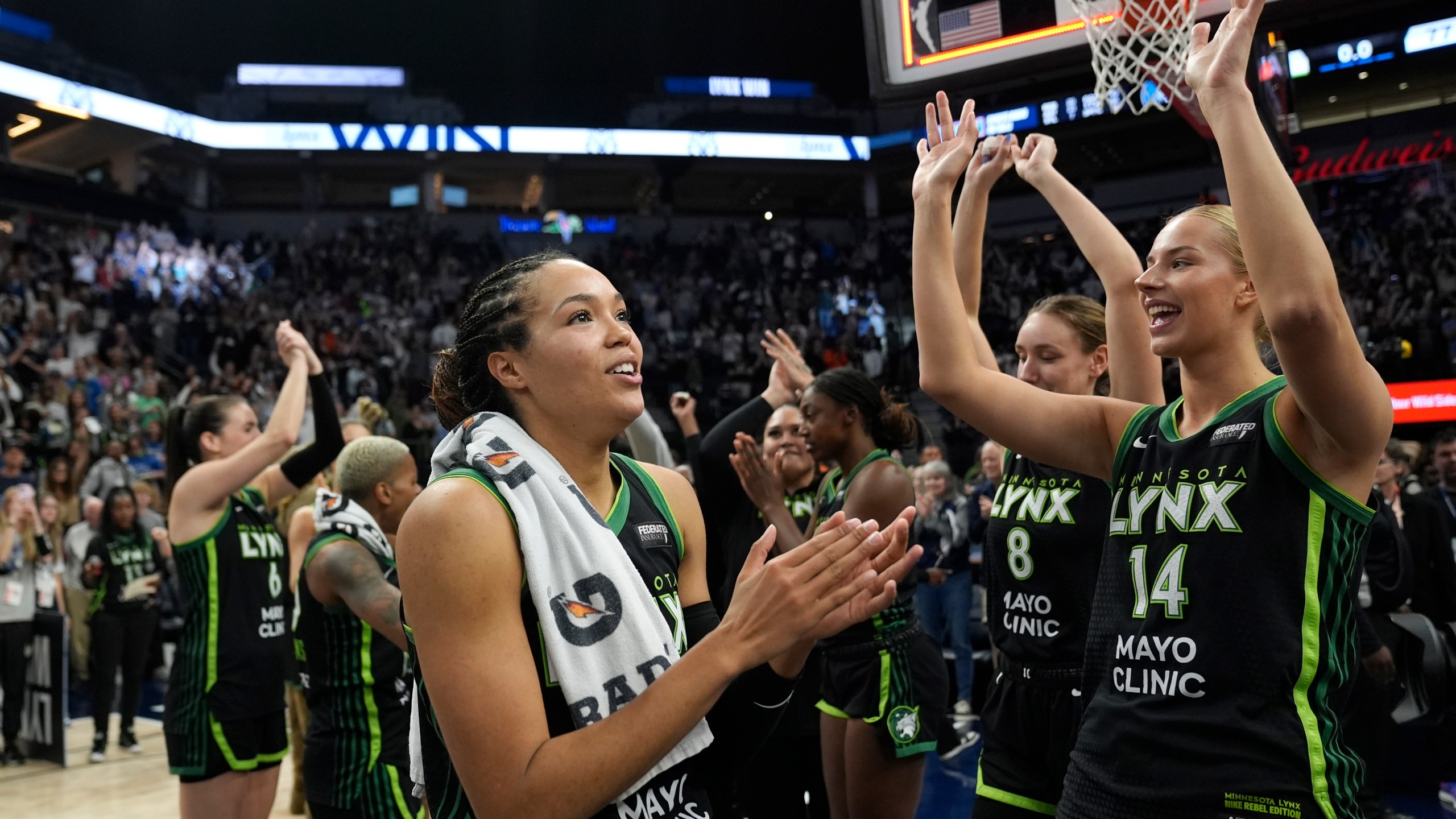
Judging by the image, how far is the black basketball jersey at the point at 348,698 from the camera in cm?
370

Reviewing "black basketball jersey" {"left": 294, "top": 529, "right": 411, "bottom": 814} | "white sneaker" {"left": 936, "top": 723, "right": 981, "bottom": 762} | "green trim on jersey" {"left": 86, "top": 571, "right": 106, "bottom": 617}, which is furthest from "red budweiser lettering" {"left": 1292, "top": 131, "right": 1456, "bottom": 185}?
"black basketball jersey" {"left": 294, "top": 529, "right": 411, "bottom": 814}

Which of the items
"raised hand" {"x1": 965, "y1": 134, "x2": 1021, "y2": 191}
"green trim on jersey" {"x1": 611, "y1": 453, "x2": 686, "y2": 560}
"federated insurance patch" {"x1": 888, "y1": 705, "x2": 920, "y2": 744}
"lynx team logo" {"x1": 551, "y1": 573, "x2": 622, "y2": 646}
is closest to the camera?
"lynx team logo" {"x1": 551, "y1": 573, "x2": 622, "y2": 646}

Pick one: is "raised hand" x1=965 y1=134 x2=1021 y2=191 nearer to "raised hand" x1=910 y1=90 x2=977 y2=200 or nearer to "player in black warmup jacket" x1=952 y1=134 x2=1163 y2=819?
"player in black warmup jacket" x1=952 y1=134 x2=1163 y2=819

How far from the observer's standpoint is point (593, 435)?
206 centimetres

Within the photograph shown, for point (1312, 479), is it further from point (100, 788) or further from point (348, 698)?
point (100, 788)

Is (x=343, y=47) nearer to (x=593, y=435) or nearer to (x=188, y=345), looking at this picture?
(x=188, y=345)

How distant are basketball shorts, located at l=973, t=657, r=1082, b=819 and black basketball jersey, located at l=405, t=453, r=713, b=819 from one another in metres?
1.43

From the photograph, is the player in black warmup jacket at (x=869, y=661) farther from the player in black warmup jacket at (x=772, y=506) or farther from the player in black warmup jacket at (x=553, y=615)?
the player in black warmup jacket at (x=553, y=615)

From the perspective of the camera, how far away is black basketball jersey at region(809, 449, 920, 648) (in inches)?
163

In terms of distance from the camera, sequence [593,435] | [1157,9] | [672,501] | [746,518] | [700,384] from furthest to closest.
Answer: [700,384], [746,518], [1157,9], [672,501], [593,435]

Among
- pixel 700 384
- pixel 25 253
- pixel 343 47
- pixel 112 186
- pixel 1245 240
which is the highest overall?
pixel 343 47

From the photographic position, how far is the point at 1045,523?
10.4 ft

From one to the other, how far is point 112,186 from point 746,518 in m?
24.1

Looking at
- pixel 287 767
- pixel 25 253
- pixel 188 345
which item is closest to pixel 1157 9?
pixel 287 767
